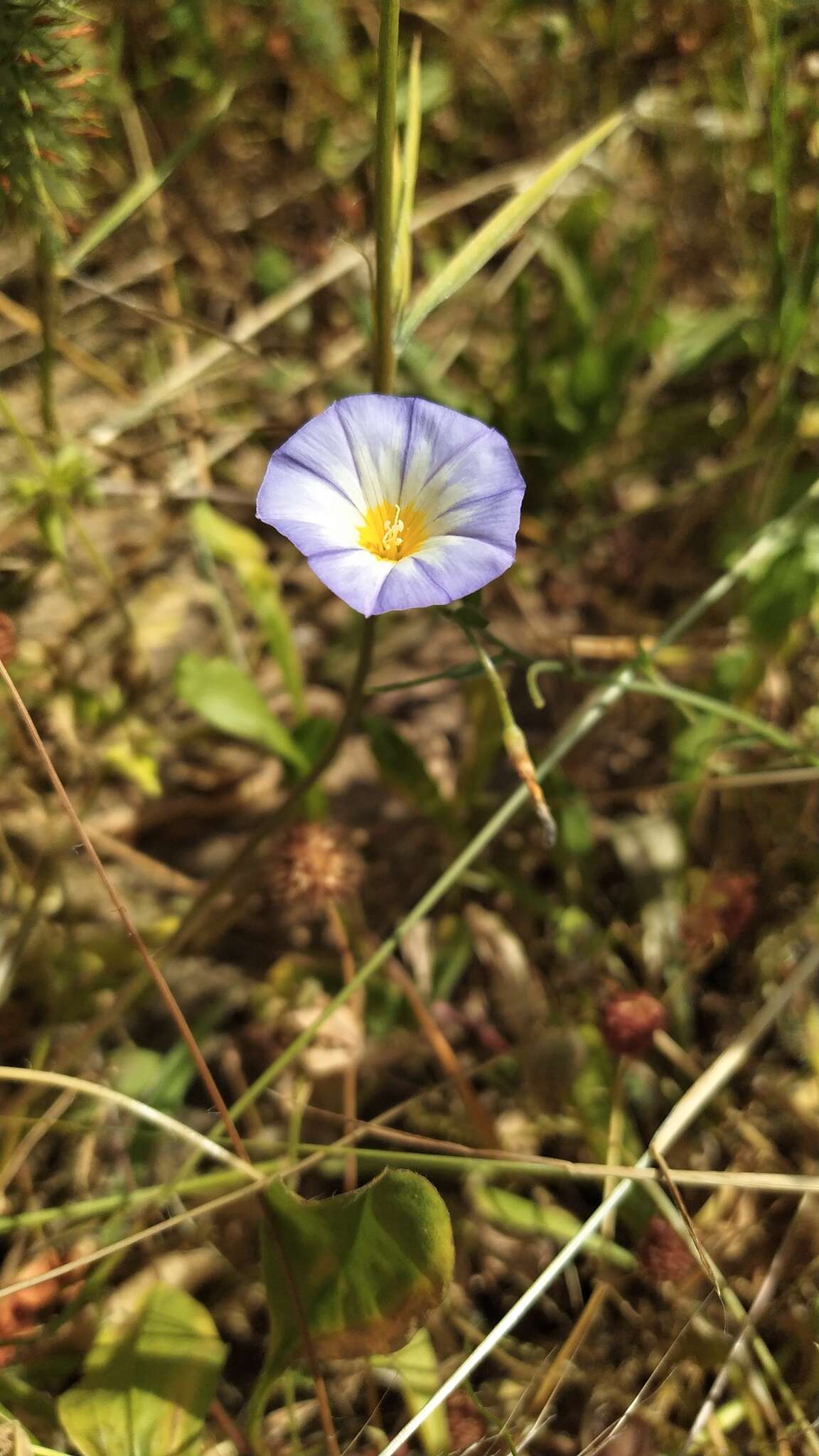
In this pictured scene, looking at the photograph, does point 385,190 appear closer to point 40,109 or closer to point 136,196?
point 40,109

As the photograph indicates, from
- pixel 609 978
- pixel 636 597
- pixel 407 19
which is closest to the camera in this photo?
pixel 609 978

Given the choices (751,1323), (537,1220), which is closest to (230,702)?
(537,1220)

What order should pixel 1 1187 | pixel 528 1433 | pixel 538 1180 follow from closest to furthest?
pixel 528 1433 → pixel 1 1187 → pixel 538 1180

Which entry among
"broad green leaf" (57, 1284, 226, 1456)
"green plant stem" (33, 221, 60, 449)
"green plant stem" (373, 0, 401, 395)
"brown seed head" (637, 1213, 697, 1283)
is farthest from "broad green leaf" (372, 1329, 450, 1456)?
"green plant stem" (33, 221, 60, 449)

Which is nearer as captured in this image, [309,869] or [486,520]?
[486,520]

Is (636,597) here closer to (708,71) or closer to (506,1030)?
(506,1030)

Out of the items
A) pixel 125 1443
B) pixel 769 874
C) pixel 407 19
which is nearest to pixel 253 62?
pixel 407 19

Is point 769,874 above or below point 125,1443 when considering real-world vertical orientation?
above

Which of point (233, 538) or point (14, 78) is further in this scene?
point (233, 538)
